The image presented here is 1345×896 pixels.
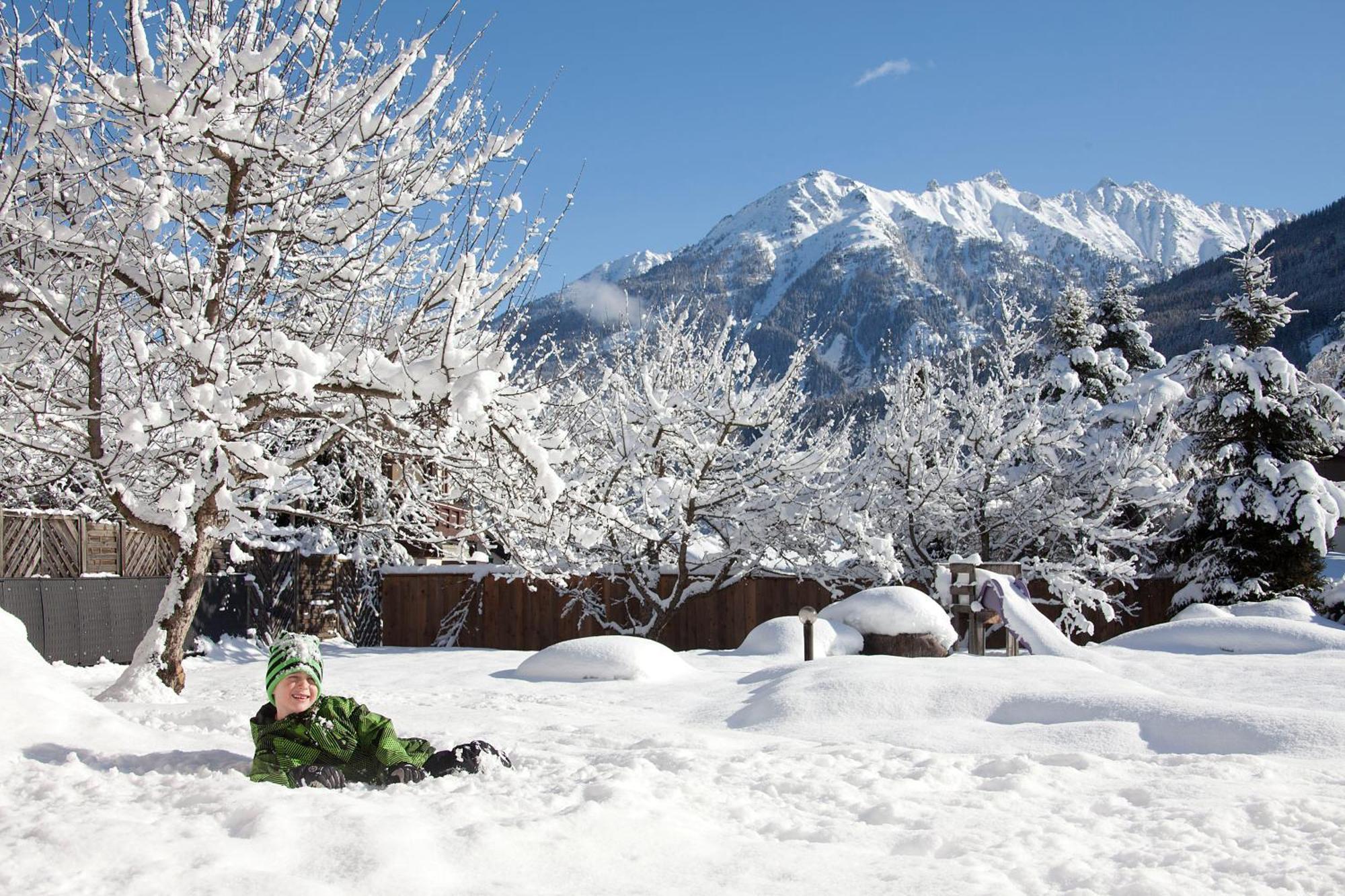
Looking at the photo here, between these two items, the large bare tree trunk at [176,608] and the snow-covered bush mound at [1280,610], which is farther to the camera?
the snow-covered bush mound at [1280,610]

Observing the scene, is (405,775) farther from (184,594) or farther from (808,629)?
(808,629)

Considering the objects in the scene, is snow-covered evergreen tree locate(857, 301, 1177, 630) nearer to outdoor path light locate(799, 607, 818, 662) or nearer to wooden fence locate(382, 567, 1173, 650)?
Answer: wooden fence locate(382, 567, 1173, 650)

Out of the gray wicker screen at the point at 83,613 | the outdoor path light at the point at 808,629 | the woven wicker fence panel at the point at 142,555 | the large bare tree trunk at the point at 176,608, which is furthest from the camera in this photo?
the woven wicker fence panel at the point at 142,555

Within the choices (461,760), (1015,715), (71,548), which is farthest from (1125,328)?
(461,760)

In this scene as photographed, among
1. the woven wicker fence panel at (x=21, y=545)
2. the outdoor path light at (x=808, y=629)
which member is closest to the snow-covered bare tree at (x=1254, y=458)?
the outdoor path light at (x=808, y=629)

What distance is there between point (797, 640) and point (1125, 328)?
69.1ft

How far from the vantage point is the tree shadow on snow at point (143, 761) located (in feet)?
13.3

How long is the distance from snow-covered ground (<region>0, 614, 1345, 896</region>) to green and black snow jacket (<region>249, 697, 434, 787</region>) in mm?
191

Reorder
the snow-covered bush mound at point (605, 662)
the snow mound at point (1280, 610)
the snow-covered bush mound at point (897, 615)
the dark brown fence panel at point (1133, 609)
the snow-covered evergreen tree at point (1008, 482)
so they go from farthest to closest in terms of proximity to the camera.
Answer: the dark brown fence panel at point (1133, 609), the snow-covered evergreen tree at point (1008, 482), the snow mound at point (1280, 610), the snow-covered bush mound at point (897, 615), the snow-covered bush mound at point (605, 662)

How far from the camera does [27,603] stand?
13.4m

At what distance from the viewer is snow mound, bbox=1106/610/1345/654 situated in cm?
1031

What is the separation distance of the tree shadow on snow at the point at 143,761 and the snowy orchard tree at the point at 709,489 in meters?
9.30

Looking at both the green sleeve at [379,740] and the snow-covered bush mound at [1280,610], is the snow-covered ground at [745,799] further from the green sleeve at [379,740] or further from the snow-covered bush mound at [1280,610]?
the snow-covered bush mound at [1280,610]

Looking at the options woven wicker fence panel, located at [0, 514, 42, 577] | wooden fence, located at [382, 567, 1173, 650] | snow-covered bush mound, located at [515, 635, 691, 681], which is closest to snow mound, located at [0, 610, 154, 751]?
snow-covered bush mound, located at [515, 635, 691, 681]
